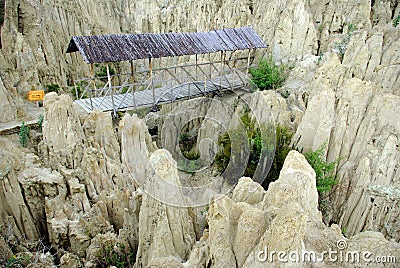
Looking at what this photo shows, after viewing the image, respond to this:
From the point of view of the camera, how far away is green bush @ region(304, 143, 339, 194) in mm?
10125

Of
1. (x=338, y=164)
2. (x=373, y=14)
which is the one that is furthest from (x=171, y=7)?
(x=338, y=164)

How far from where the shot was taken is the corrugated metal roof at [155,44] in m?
11.7

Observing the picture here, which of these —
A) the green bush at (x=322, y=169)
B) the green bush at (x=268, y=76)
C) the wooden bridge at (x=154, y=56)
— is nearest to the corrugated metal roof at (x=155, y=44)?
the wooden bridge at (x=154, y=56)

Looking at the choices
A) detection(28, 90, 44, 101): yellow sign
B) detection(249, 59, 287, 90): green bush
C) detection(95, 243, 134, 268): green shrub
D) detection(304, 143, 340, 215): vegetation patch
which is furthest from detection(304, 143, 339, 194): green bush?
detection(28, 90, 44, 101): yellow sign

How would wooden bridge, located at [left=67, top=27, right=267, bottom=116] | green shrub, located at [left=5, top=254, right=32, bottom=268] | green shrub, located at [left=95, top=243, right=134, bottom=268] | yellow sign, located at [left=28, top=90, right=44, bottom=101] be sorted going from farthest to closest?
yellow sign, located at [left=28, top=90, right=44, bottom=101], wooden bridge, located at [left=67, top=27, right=267, bottom=116], green shrub, located at [left=95, top=243, right=134, bottom=268], green shrub, located at [left=5, top=254, right=32, bottom=268]

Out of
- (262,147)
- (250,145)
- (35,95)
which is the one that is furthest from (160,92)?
(262,147)

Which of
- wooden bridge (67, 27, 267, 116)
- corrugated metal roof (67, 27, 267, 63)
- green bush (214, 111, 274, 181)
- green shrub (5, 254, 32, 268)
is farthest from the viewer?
wooden bridge (67, 27, 267, 116)

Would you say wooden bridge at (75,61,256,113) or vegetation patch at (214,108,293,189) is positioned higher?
wooden bridge at (75,61,256,113)

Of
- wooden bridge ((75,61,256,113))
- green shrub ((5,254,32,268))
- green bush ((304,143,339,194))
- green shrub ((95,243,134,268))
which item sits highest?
wooden bridge ((75,61,256,113))

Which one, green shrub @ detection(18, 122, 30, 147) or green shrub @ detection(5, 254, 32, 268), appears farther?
green shrub @ detection(18, 122, 30, 147)

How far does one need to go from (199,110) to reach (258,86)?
11.5ft

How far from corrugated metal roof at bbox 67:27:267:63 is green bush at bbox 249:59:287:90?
49.5 inches

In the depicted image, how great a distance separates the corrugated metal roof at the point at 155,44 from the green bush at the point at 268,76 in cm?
126

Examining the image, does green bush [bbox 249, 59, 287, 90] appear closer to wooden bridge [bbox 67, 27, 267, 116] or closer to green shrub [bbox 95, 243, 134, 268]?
wooden bridge [bbox 67, 27, 267, 116]
